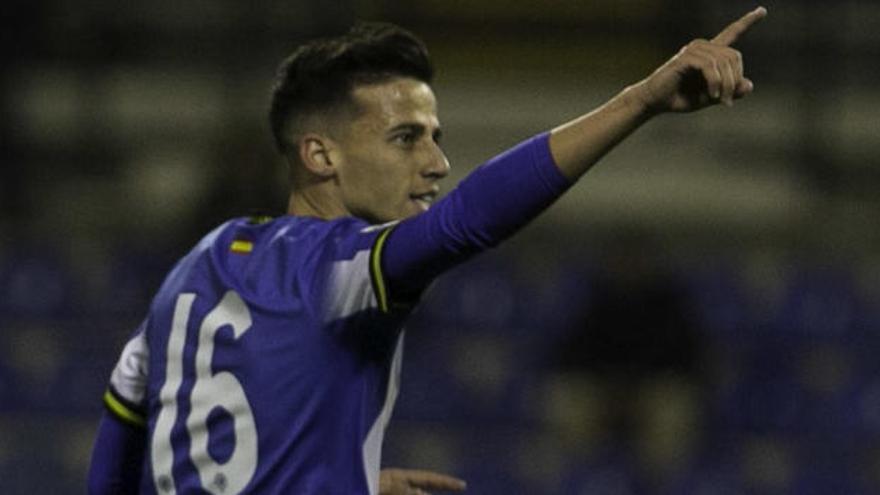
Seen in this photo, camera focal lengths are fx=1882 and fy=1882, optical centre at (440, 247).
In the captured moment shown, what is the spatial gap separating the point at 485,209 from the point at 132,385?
889 mm

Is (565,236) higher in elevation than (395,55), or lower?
lower

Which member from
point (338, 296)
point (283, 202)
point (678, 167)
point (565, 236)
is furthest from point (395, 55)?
point (678, 167)

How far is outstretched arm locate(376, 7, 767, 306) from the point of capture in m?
2.65

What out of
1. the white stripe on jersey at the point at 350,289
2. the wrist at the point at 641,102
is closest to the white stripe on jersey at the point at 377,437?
the white stripe on jersey at the point at 350,289

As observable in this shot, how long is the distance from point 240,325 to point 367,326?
22cm

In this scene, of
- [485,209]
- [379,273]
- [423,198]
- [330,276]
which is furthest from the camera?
[423,198]

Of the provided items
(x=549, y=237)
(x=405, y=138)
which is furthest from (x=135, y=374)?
(x=549, y=237)

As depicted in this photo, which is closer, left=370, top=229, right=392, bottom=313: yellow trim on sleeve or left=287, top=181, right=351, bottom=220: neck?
left=370, top=229, right=392, bottom=313: yellow trim on sleeve

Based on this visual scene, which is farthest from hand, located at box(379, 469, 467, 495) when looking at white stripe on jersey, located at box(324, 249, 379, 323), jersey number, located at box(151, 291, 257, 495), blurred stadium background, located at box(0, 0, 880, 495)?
blurred stadium background, located at box(0, 0, 880, 495)

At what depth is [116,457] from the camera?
339cm

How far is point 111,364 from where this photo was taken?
7.62 m

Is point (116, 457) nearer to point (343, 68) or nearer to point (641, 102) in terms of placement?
point (343, 68)

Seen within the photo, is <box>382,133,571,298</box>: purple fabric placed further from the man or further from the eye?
the eye

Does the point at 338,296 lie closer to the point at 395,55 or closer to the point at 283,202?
the point at 395,55
